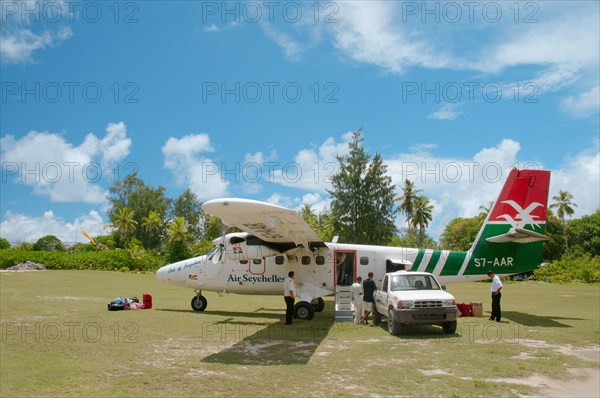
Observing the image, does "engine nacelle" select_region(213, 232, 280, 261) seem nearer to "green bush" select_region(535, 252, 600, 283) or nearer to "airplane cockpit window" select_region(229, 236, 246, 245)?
"airplane cockpit window" select_region(229, 236, 246, 245)

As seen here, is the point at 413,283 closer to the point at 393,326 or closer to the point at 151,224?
the point at 393,326

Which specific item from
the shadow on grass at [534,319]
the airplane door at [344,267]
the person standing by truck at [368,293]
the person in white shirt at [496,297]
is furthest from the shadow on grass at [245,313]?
the shadow on grass at [534,319]

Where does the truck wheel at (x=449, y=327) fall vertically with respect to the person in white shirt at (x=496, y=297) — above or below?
below

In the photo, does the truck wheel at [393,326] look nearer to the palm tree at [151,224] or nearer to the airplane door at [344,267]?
the airplane door at [344,267]

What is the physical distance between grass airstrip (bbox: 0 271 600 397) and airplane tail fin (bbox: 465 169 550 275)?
1899mm

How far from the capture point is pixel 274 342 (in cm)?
1157

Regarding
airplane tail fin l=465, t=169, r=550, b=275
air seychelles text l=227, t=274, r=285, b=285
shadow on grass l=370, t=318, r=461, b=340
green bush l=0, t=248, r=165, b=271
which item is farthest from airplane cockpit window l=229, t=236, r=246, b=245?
green bush l=0, t=248, r=165, b=271

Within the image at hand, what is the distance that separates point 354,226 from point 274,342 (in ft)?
124

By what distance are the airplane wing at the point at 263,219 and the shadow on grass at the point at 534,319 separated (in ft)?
24.0

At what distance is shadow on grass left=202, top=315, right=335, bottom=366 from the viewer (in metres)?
9.45

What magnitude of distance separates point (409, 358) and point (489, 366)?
1559mm

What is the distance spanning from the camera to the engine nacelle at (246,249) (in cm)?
1628

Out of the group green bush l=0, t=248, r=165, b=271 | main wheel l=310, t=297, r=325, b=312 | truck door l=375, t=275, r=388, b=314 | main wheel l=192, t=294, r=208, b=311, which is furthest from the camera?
green bush l=0, t=248, r=165, b=271

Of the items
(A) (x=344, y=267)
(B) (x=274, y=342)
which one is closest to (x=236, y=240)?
(A) (x=344, y=267)
